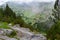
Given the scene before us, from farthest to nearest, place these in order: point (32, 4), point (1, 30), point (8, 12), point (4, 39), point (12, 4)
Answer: point (32, 4)
point (12, 4)
point (8, 12)
point (1, 30)
point (4, 39)

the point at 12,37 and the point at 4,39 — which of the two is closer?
the point at 4,39

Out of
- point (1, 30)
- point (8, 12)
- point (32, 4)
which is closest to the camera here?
point (1, 30)

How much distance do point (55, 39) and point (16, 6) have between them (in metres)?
18.3

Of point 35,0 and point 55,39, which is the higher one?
point 55,39

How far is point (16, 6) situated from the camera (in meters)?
25.5

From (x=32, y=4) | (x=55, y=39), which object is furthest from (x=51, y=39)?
(x=32, y=4)

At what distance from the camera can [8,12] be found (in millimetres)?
13852

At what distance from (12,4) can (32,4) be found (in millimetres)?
3166

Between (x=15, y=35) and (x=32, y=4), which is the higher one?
(x=15, y=35)

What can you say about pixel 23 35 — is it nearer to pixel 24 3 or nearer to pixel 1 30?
pixel 1 30

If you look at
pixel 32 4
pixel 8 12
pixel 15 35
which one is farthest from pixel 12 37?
pixel 32 4

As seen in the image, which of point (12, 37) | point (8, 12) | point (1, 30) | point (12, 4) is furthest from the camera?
point (12, 4)

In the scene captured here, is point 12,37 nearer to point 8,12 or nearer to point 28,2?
point 8,12

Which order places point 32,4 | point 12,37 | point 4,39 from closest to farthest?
point 4,39
point 12,37
point 32,4
